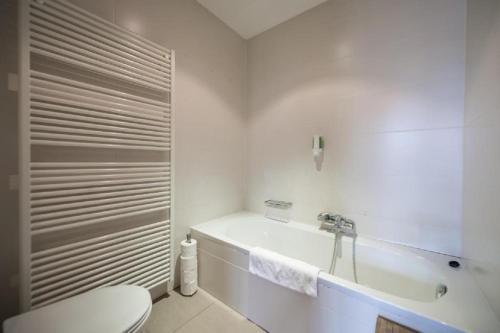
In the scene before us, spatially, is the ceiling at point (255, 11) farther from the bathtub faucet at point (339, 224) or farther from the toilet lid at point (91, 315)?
the toilet lid at point (91, 315)

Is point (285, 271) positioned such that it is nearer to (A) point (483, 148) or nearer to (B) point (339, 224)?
(B) point (339, 224)

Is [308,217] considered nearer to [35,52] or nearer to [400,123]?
[400,123]

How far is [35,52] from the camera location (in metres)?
0.92

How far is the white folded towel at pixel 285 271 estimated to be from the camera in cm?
108

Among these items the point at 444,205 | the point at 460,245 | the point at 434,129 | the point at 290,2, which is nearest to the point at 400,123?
the point at 434,129

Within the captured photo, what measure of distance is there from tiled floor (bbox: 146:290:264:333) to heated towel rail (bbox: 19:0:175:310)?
211 millimetres

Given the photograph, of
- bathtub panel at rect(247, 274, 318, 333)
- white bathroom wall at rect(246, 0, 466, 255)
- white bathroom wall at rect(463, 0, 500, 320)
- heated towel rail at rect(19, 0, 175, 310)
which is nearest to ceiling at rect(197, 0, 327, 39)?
white bathroom wall at rect(246, 0, 466, 255)

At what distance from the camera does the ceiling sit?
5.70 feet

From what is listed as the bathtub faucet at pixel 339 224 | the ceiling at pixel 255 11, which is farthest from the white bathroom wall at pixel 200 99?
the bathtub faucet at pixel 339 224

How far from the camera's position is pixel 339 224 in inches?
64.0

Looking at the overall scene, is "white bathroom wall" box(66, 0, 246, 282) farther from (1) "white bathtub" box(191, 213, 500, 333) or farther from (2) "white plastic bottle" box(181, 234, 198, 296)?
(1) "white bathtub" box(191, 213, 500, 333)

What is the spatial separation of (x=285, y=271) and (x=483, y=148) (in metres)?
1.19

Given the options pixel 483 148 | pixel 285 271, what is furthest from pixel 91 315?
pixel 483 148

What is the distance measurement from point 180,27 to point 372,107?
5.57ft
